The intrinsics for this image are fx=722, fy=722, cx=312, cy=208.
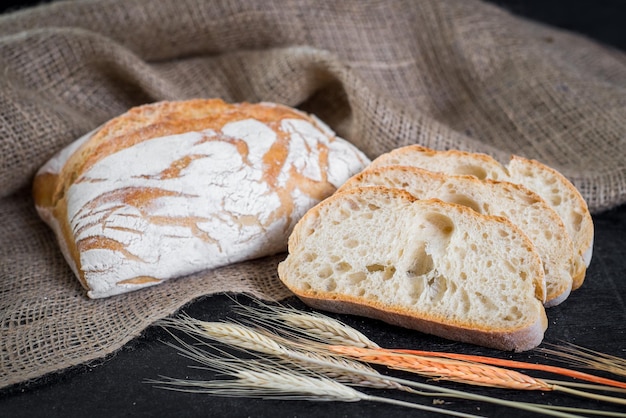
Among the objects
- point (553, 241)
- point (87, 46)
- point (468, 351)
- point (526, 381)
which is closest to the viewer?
point (526, 381)

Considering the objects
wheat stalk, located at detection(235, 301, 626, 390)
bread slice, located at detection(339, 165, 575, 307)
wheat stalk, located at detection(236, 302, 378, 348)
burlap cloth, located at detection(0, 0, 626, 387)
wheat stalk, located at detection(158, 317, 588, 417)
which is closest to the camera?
wheat stalk, located at detection(158, 317, 588, 417)

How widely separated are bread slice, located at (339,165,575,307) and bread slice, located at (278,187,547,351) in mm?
142

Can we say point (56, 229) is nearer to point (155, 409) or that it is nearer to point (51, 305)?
point (51, 305)

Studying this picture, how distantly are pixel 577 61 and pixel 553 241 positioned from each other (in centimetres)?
205

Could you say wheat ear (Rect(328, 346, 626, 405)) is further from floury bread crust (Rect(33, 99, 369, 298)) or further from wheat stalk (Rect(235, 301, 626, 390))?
floury bread crust (Rect(33, 99, 369, 298))

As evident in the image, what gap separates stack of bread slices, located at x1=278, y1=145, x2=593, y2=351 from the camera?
2.01 meters

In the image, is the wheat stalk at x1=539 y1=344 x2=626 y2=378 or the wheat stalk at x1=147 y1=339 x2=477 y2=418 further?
the wheat stalk at x1=539 y1=344 x2=626 y2=378

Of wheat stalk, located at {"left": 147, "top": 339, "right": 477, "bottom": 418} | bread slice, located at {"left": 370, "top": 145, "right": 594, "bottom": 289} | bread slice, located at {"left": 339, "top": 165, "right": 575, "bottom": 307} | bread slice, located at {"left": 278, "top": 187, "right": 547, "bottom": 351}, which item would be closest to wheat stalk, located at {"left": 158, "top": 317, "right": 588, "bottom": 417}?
wheat stalk, located at {"left": 147, "top": 339, "right": 477, "bottom": 418}

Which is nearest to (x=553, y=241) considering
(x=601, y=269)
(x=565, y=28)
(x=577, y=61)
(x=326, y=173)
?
(x=601, y=269)

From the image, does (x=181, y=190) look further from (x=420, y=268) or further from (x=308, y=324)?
(x=420, y=268)

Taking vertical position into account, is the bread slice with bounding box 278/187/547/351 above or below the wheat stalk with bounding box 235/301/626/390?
above

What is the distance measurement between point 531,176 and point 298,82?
116 centimetres

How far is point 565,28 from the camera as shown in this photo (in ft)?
14.3

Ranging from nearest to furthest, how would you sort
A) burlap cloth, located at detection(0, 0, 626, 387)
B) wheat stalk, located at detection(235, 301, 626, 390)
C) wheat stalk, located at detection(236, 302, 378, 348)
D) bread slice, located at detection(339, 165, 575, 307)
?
wheat stalk, located at detection(235, 301, 626, 390), wheat stalk, located at detection(236, 302, 378, 348), bread slice, located at detection(339, 165, 575, 307), burlap cloth, located at detection(0, 0, 626, 387)
